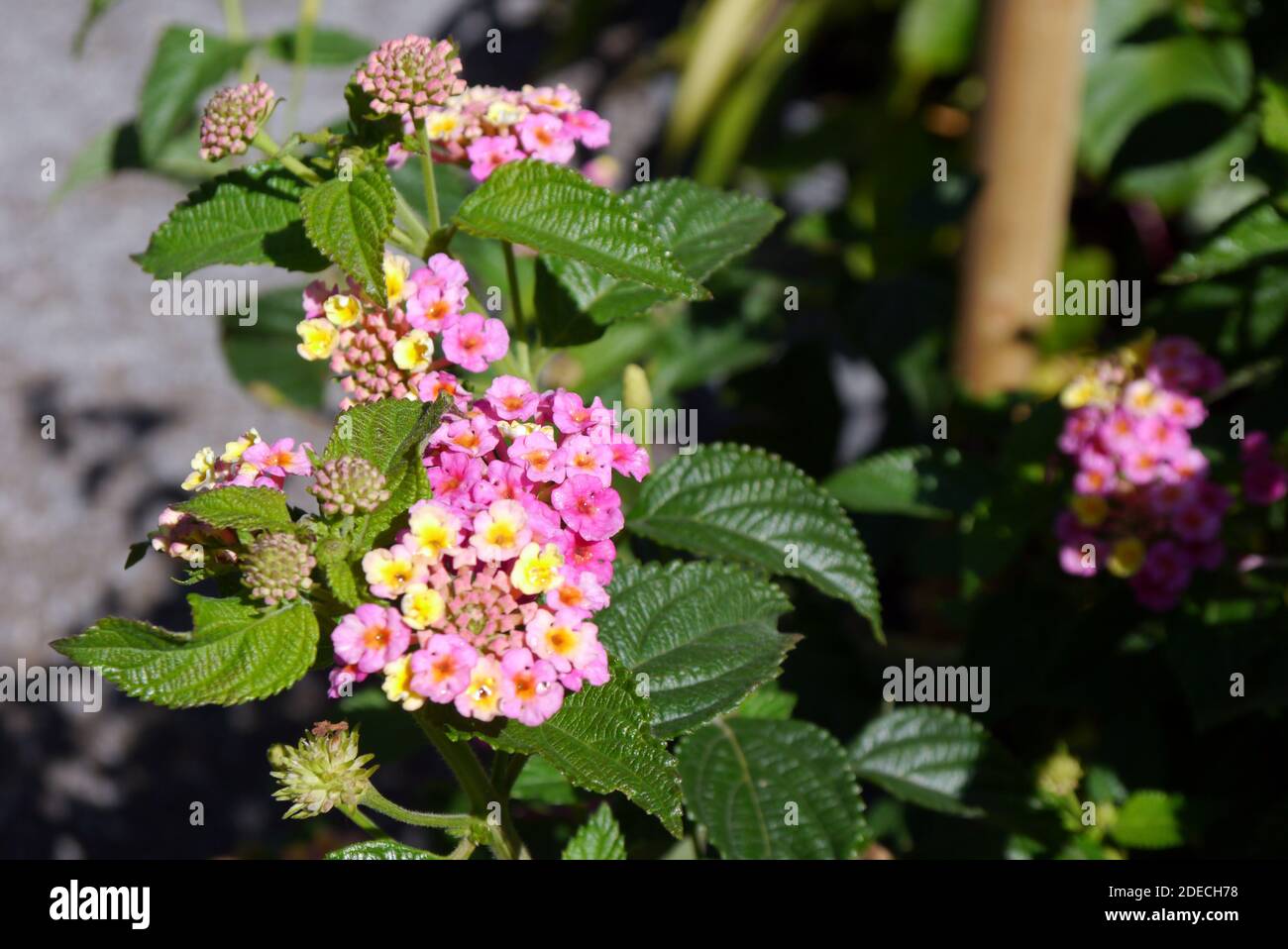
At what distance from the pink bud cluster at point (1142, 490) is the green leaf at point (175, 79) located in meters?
1.06

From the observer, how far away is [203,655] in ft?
2.63

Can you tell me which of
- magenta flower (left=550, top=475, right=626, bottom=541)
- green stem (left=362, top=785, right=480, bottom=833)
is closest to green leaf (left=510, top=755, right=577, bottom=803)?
green stem (left=362, top=785, right=480, bottom=833)

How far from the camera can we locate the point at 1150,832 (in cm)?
130

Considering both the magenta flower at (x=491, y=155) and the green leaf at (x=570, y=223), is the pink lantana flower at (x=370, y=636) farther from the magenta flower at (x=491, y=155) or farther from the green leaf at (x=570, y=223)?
the magenta flower at (x=491, y=155)

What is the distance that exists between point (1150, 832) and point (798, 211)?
1.88 m

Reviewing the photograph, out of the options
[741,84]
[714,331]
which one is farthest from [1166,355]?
[741,84]

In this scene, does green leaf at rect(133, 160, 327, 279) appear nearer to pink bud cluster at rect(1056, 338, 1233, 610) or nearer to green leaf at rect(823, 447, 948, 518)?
green leaf at rect(823, 447, 948, 518)

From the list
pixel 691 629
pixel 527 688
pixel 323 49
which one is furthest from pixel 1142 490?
pixel 323 49

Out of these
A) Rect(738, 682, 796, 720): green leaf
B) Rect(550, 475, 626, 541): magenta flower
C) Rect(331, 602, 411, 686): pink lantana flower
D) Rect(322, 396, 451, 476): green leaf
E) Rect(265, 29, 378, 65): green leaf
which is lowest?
Rect(738, 682, 796, 720): green leaf

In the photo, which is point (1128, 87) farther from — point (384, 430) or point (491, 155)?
point (384, 430)

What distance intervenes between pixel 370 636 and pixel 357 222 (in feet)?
0.99

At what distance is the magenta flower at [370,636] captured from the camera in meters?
0.78

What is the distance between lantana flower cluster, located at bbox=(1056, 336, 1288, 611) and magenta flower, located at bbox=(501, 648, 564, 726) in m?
0.74

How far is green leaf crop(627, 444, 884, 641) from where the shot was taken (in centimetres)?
111
